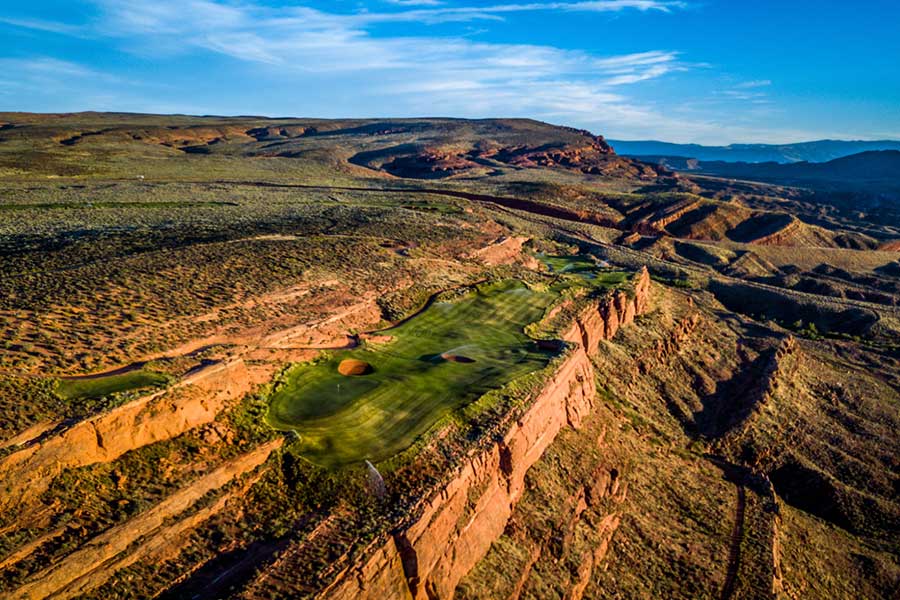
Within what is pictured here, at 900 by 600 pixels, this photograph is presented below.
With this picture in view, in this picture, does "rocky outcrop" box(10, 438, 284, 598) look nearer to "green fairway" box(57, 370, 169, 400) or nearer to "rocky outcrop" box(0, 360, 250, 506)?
"rocky outcrop" box(0, 360, 250, 506)

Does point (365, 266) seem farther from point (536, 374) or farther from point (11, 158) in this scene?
point (11, 158)

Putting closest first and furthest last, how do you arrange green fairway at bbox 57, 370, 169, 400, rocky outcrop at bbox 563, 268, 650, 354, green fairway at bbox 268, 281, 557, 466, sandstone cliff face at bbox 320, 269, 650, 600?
sandstone cliff face at bbox 320, 269, 650, 600 < green fairway at bbox 57, 370, 169, 400 < green fairway at bbox 268, 281, 557, 466 < rocky outcrop at bbox 563, 268, 650, 354

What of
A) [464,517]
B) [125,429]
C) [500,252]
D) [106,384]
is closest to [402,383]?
[464,517]

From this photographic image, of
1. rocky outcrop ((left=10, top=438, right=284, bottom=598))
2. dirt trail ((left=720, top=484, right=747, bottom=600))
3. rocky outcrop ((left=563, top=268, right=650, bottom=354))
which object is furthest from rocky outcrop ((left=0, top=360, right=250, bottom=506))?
dirt trail ((left=720, top=484, right=747, bottom=600))

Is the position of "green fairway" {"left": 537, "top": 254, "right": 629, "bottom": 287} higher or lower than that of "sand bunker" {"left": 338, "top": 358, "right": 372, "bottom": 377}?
lower

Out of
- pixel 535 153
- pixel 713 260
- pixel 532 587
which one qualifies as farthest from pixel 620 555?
pixel 535 153

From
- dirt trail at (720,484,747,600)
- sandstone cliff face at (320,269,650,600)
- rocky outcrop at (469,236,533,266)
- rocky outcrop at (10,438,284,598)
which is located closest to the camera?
rocky outcrop at (10,438,284,598)
